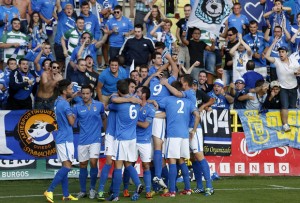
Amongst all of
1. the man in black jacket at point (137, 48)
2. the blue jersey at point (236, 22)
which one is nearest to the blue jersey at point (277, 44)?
the blue jersey at point (236, 22)

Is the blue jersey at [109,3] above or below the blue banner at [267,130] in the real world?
above

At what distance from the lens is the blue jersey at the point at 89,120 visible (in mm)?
17484

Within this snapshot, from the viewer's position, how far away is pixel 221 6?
24000mm

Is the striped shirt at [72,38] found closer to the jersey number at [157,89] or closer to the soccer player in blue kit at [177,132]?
the jersey number at [157,89]

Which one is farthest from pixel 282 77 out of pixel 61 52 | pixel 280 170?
pixel 61 52

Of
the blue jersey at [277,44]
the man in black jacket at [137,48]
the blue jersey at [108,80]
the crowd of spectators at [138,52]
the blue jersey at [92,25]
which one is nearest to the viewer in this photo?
the blue jersey at [108,80]

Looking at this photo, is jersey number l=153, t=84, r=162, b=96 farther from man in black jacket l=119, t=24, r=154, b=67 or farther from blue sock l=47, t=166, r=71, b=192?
man in black jacket l=119, t=24, r=154, b=67

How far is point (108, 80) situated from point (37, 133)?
6.81 ft

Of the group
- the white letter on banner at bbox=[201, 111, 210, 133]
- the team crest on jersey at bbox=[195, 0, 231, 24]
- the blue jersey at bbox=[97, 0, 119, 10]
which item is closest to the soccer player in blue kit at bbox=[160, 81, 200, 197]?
the white letter on banner at bbox=[201, 111, 210, 133]

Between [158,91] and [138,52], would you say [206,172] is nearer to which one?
[158,91]

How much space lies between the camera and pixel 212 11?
24.0 meters

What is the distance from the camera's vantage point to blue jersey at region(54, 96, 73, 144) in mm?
17000

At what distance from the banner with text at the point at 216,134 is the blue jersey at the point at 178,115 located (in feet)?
12.6

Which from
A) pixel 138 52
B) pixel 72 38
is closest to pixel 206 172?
pixel 138 52
